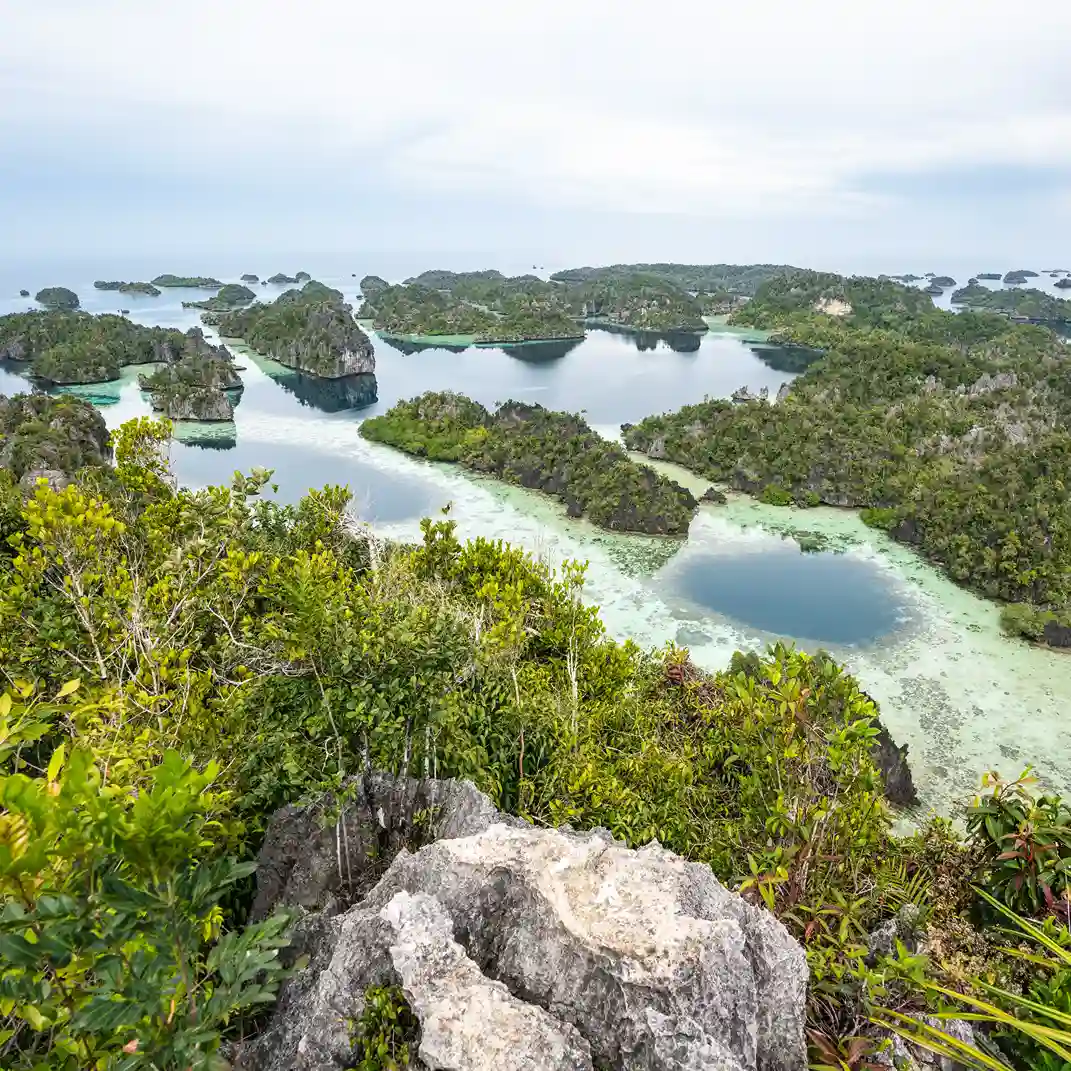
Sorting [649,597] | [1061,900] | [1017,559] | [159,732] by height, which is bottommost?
[649,597]

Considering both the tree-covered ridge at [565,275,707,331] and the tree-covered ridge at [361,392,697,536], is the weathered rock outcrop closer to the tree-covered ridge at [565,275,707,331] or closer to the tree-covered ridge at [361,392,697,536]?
the tree-covered ridge at [361,392,697,536]

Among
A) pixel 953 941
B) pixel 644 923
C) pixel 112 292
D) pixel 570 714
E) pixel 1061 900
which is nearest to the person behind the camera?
pixel 644 923

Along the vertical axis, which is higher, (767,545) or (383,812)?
(383,812)

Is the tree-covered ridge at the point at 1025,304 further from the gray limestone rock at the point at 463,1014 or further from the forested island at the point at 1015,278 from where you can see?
the gray limestone rock at the point at 463,1014

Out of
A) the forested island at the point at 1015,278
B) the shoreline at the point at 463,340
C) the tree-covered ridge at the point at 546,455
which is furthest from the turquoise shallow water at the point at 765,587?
the forested island at the point at 1015,278

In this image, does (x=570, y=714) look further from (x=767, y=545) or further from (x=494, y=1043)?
(x=767, y=545)

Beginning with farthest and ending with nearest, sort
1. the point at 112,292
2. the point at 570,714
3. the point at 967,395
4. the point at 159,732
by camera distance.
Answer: the point at 112,292 < the point at 967,395 < the point at 570,714 < the point at 159,732

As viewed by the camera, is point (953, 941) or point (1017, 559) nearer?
point (953, 941)

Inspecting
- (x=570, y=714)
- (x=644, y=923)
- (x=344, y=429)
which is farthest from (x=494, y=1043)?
(x=344, y=429)
